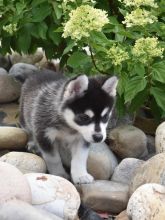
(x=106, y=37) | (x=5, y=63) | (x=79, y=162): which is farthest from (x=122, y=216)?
(x=5, y=63)

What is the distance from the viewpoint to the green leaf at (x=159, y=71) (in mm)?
5098

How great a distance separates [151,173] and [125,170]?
59 cm

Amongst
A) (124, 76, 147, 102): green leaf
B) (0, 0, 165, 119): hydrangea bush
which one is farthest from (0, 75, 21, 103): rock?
(124, 76, 147, 102): green leaf

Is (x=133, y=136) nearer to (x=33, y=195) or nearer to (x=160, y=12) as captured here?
(x=160, y=12)

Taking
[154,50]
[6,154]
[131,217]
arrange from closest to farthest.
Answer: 1. [131,217]
2. [154,50]
3. [6,154]

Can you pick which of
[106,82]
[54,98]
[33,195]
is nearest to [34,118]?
[54,98]

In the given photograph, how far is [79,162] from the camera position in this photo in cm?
521

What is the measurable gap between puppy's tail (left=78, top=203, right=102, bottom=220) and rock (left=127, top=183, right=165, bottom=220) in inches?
12.2

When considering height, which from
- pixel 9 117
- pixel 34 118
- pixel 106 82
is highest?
pixel 106 82

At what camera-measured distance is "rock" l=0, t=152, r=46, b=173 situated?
510cm

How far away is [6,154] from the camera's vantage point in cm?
522

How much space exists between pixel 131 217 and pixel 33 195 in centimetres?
67

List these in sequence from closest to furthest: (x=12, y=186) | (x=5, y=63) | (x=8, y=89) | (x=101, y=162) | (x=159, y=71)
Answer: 1. (x=12, y=186)
2. (x=159, y=71)
3. (x=101, y=162)
4. (x=8, y=89)
5. (x=5, y=63)

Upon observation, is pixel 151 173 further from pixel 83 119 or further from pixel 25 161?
pixel 25 161
